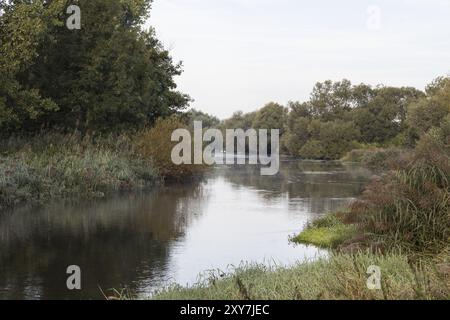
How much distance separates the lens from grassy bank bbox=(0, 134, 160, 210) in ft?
64.6

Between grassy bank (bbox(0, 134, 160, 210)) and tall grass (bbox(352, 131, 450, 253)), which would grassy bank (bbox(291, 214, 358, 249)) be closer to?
tall grass (bbox(352, 131, 450, 253))

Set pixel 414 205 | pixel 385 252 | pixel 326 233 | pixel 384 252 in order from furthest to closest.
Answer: pixel 326 233 < pixel 414 205 < pixel 384 252 < pixel 385 252

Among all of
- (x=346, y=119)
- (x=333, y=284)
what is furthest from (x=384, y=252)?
(x=346, y=119)

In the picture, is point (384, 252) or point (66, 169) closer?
point (384, 252)

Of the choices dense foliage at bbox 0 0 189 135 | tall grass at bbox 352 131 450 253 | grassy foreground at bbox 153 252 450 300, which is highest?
dense foliage at bbox 0 0 189 135

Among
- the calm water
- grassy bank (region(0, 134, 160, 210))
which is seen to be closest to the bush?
grassy bank (region(0, 134, 160, 210))

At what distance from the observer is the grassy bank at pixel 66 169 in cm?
1970

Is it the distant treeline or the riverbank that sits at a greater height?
the distant treeline

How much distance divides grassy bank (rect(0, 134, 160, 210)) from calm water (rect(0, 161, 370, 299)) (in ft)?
4.37

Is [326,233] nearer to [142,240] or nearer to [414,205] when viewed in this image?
[414,205]

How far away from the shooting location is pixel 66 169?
22.2 meters

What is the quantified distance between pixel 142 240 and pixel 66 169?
9304mm

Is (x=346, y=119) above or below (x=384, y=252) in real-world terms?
above
